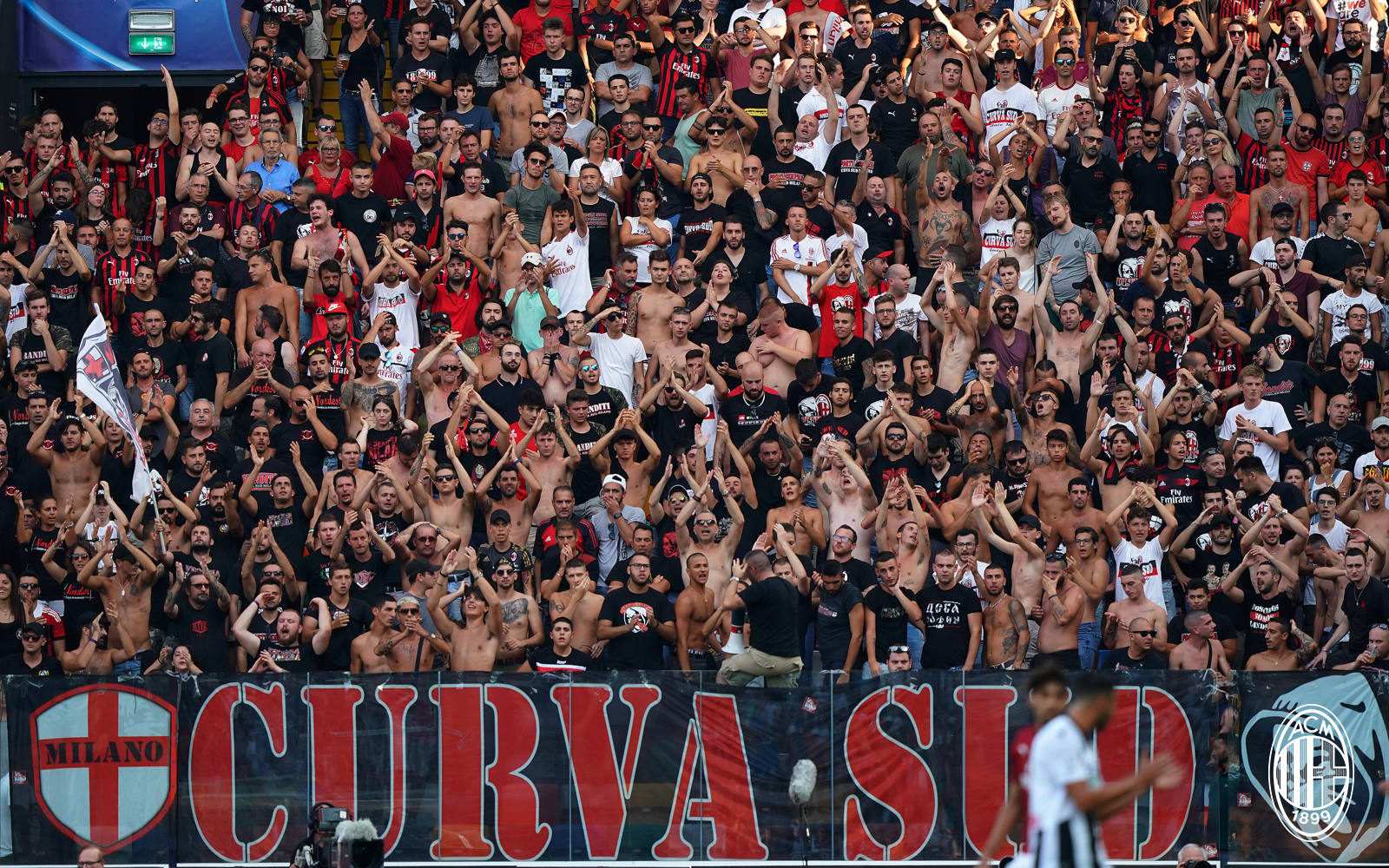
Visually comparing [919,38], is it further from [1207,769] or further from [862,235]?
[1207,769]

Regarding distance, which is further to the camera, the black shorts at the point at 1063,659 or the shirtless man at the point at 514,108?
the shirtless man at the point at 514,108

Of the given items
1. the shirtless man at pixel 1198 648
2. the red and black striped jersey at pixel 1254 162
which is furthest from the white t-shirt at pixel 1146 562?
the red and black striped jersey at pixel 1254 162

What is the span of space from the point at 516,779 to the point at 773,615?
2.42m

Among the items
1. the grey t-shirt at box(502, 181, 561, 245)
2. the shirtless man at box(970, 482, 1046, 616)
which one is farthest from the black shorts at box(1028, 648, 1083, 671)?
the grey t-shirt at box(502, 181, 561, 245)

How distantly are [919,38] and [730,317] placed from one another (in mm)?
5663

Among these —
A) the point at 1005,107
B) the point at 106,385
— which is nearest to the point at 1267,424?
the point at 1005,107

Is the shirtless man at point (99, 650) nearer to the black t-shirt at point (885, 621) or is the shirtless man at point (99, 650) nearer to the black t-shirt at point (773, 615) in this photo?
the black t-shirt at point (773, 615)

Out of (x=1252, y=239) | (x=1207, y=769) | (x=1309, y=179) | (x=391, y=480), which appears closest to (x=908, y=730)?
(x=1207, y=769)

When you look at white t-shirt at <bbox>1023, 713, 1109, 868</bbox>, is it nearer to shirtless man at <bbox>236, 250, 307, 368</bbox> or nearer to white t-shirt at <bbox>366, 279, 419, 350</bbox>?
white t-shirt at <bbox>366, 279, 419, 350</bbox>

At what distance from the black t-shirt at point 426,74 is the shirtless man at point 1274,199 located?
9531mm

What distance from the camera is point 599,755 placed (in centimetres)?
1390

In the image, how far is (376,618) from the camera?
52.2 feet

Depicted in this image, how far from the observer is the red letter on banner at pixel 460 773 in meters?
13.9

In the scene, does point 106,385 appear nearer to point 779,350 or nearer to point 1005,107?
point 779,350
